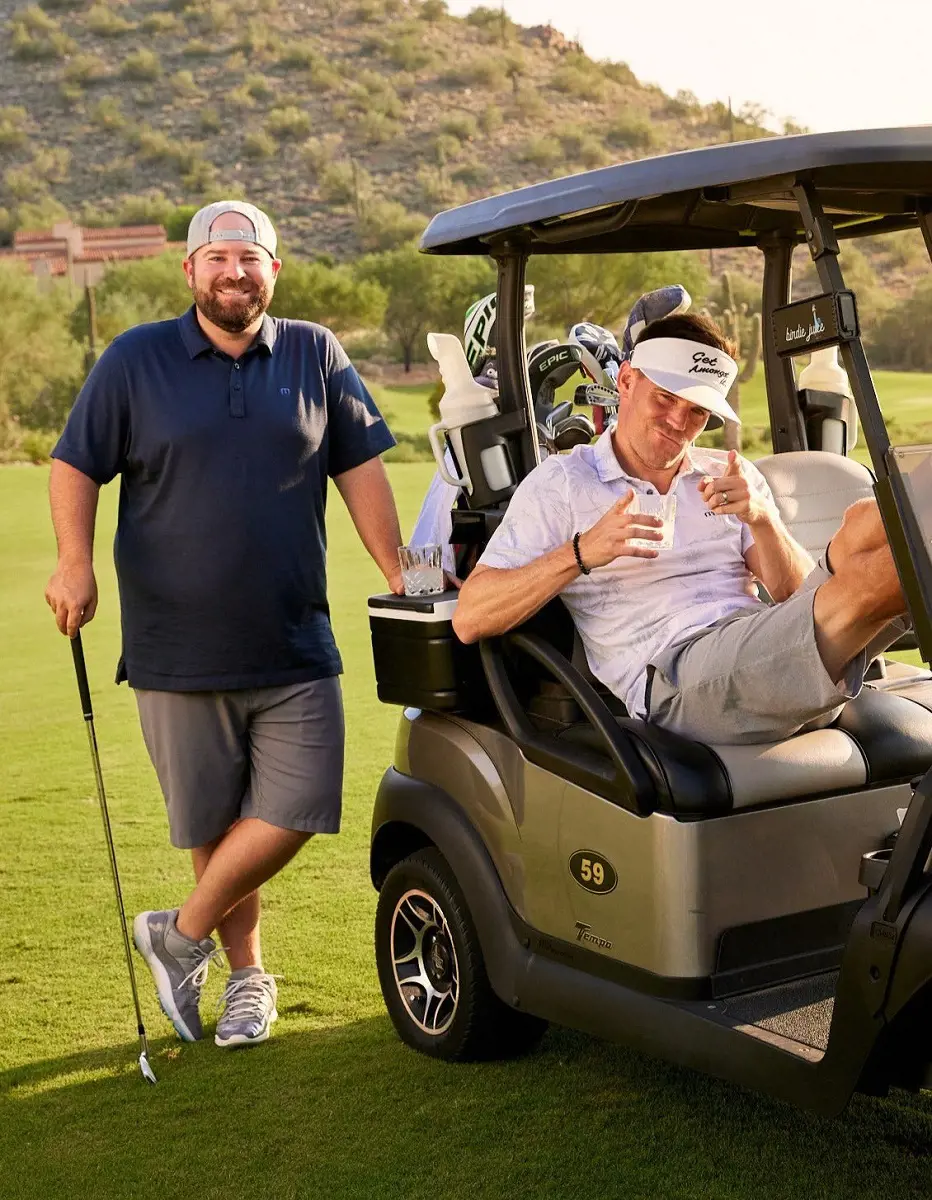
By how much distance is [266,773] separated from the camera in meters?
3.73

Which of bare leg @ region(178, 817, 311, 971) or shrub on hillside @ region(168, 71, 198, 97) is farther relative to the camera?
shrub on hillside @ region(168, 71, 198, 97)

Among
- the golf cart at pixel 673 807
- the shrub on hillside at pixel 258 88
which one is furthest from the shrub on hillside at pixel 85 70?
the golf cart at pixel 673 807

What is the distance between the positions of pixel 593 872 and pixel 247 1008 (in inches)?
43.4

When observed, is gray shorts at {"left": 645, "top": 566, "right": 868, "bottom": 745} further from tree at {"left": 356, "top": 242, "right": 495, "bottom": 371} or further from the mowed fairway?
tree at {"left": 356, "top": 242, "right": 495, "bottom": 371}

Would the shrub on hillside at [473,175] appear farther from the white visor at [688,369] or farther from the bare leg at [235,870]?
the white visor at [688,369]

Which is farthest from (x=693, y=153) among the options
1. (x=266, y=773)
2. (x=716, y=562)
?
(x=266, y=773)

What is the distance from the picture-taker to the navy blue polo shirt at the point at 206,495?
3566 mm

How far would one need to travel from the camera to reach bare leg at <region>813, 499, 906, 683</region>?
98.7 inches

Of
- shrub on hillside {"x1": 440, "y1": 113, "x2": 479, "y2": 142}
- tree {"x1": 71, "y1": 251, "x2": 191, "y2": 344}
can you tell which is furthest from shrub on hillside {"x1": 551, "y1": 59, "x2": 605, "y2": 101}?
tree {"x1": 71, "y1": 251, "x2": 191, "y2": 344}

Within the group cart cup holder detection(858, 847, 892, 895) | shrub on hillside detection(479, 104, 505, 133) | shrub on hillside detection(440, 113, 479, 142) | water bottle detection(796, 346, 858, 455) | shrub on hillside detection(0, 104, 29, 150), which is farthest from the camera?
shrub on hillside detection(479, 104, 505, 133)

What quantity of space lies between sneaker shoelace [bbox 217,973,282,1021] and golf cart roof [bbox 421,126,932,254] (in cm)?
171

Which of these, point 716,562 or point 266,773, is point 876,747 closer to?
point 716,562

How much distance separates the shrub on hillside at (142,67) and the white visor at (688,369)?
77.4m

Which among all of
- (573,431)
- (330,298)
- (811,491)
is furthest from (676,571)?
(330,298)
